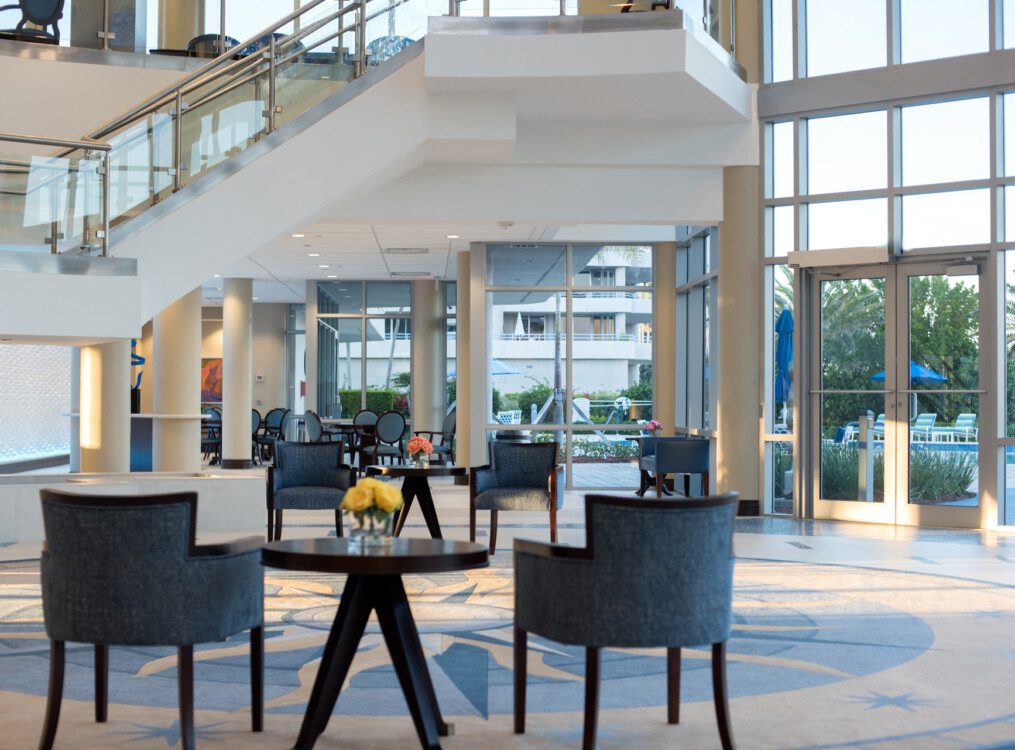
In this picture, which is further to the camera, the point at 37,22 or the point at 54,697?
the point at 37,22

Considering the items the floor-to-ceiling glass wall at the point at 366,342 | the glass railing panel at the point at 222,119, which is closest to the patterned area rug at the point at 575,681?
the glass railing panel at the point at 222,119

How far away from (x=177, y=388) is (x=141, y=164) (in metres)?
4.28

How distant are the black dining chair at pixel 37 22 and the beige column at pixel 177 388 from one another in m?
3.17

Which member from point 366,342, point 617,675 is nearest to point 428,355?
point 366,342

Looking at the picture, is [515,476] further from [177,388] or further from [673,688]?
[177,388]

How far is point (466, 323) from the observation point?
1700 cm

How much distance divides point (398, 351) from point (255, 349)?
6412mm

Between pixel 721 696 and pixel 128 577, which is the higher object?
pixel 128 577

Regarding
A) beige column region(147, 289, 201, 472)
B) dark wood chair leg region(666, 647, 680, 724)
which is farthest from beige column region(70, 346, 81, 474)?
dark wood chair leg region(666, 647, 680, 724)

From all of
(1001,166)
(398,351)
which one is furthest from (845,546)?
(398,351)

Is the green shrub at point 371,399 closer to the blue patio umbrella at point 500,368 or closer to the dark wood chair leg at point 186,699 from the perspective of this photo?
the blue patio umbrella at point 500,368

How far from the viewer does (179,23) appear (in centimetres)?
1419

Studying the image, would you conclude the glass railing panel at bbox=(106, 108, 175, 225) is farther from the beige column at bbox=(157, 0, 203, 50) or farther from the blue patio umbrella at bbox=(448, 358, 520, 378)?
the blue patio umbrella at bbox=(448, 358, 520, 378)

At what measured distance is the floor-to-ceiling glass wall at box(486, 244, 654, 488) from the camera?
49.6ft
